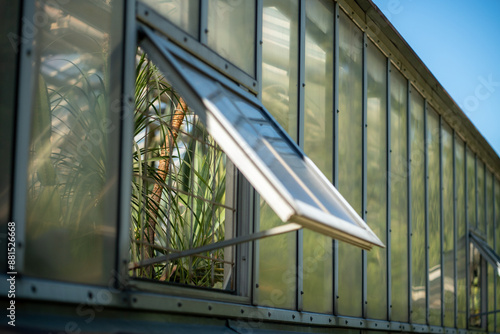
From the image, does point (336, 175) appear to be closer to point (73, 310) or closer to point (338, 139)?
point (338, 139)

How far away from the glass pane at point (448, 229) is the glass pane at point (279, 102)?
448 cm

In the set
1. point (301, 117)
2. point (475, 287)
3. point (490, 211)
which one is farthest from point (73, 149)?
point (490, 211)

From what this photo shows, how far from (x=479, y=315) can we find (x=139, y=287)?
8160mm

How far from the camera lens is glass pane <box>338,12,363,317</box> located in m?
5.84

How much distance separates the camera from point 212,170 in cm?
510

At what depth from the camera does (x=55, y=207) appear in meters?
2.93

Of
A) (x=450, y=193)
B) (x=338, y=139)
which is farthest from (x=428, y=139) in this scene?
(x=338, y=139)

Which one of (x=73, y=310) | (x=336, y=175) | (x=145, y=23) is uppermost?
(x=145, y=23)

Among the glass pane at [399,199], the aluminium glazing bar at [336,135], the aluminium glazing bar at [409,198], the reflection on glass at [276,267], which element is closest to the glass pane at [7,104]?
the reflection on glass at [276,267]

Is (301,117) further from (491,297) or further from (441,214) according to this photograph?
(491,297)

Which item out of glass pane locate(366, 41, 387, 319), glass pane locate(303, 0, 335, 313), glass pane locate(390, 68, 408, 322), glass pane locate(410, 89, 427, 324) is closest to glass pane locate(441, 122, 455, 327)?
glass pane locate(410, 89, 427, 324)

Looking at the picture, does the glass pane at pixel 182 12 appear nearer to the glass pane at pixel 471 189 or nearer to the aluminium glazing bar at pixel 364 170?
the aluminium glazing bar at pixel 364 170

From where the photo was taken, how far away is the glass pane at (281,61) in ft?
15.4

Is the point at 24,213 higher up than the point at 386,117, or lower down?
lower down
